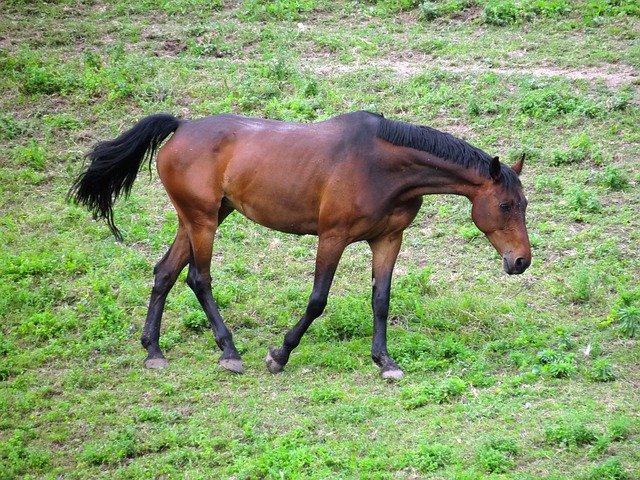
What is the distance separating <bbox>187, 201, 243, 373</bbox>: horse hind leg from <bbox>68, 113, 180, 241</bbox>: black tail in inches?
38.6

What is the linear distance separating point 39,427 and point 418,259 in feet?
16.1

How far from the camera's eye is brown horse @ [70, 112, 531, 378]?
26.9 feet

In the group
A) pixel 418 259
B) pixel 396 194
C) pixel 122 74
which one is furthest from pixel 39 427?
pixel 122 74

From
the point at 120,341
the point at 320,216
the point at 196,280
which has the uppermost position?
the point at 320,216

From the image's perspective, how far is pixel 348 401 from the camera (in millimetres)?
7660

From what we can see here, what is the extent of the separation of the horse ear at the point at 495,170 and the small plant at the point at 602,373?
1848mm

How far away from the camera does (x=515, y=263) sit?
26.8 ft

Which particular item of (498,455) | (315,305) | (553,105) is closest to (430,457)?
(498,455)

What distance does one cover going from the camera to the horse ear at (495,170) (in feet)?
26.1

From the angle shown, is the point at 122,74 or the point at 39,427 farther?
the point at 122,74

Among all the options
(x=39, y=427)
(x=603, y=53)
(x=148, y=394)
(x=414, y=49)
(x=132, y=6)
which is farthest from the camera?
(x=132, y=6)

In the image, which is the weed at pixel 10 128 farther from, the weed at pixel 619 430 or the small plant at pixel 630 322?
the weed at pixel 619 430

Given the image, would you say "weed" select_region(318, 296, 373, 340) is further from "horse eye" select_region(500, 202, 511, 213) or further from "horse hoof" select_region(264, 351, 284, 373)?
"horse eye" select_region(500, 202, 511, 213)

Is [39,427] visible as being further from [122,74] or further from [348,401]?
[122,74]
